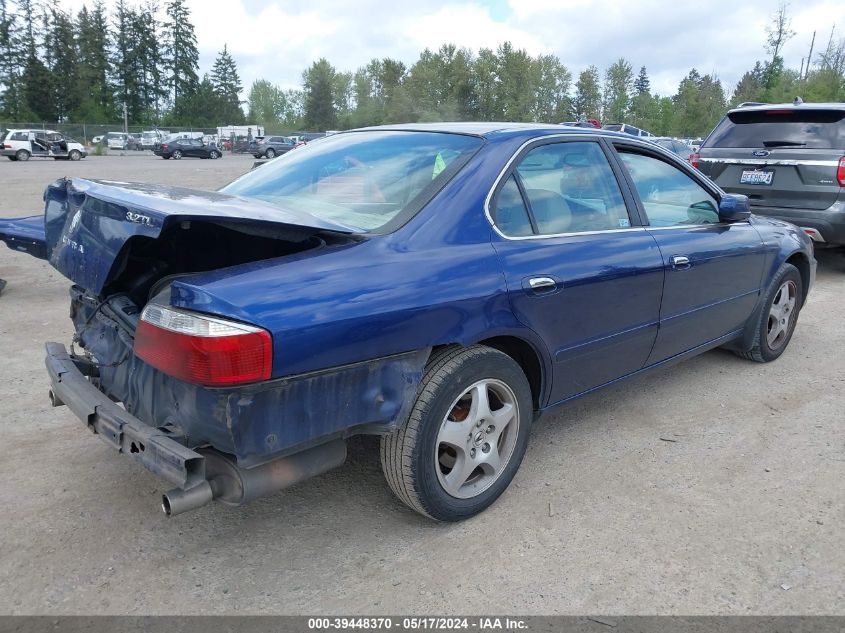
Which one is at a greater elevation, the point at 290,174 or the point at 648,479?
the point at 290,174

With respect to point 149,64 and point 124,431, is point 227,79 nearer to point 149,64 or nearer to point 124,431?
point 149,64

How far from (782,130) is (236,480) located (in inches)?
288

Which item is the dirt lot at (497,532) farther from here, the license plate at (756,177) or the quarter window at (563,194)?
the license plate at (756,177)

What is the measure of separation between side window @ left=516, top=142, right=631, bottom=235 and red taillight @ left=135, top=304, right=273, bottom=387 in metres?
1.51

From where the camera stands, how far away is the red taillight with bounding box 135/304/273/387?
6.79 ft

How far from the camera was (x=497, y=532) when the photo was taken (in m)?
2.82

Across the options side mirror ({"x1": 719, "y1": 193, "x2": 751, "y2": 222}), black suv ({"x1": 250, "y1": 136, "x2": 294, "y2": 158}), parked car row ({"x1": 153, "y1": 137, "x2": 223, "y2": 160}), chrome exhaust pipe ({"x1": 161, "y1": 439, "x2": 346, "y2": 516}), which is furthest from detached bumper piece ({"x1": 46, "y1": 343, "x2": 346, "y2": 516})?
black suv ({"x1": 250, "y1": 136, "x2": 294, "y2": 158})

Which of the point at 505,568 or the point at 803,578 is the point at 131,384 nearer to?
the point at 505,568

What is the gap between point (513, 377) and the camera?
9.53ft

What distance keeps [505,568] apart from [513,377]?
0.78 metres

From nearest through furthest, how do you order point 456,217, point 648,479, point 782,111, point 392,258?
point 392,258 < point 456,217 < point 648,479 < point 782,111

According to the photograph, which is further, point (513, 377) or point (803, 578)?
point (513, 377)

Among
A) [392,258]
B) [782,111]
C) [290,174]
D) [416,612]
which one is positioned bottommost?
[416,612]

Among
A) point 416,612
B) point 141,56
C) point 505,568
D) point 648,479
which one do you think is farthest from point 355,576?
point 141,56
